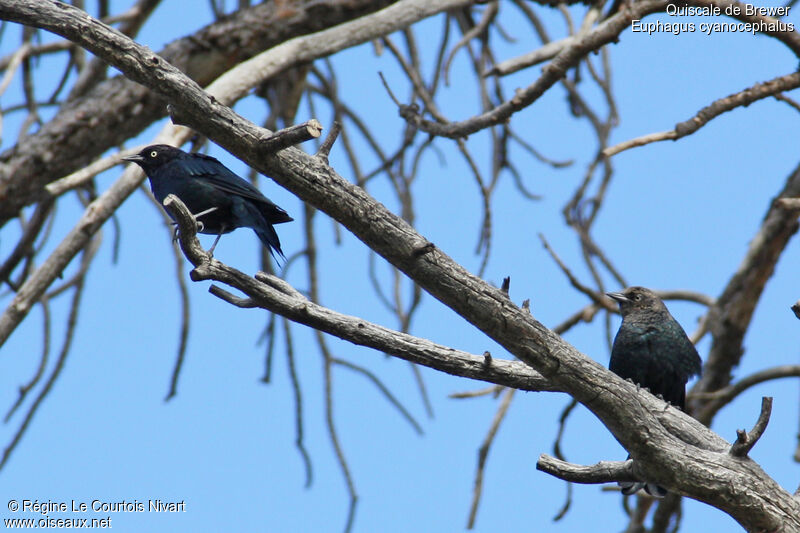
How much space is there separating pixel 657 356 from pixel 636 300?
2.01ft

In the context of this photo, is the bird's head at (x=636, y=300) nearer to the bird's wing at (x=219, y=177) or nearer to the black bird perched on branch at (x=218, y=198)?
the black bird perched on branch at (x=218, y=198)

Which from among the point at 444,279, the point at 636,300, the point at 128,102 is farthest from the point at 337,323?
the point at 636,300

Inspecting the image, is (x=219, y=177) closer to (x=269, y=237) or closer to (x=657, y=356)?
(x=269, y=237)

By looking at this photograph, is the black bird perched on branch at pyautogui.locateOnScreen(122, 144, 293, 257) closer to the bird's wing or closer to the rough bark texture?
the bird's wing

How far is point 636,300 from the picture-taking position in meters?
6.00

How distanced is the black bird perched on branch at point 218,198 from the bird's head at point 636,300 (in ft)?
7.85

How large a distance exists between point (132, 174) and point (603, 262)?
3170 millimetres

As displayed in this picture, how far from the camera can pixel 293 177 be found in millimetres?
3348

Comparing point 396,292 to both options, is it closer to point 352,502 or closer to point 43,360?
point 352,502

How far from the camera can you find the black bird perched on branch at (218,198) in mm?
4508

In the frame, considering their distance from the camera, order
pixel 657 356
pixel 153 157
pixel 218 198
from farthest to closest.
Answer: pixel 657 356, pixel 153 157, pixel 218 198

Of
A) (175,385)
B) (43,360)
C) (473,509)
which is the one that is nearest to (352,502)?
(473,509)

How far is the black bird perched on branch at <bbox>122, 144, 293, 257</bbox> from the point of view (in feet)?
14.8

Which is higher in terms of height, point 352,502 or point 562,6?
point 562,6
